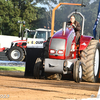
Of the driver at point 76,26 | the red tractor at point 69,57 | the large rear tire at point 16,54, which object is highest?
the driver at point 76,26

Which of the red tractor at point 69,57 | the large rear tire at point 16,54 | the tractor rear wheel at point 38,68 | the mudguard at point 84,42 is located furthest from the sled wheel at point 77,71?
the large rear tire at point 16,54

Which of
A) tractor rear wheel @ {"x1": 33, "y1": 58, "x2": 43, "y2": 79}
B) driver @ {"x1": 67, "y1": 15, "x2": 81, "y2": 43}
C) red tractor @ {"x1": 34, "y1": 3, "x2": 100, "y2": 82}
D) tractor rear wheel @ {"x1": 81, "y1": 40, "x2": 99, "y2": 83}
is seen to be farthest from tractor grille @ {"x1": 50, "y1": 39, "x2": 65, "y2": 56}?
driver @ {"x1": 67, "y1": 15, "x2": 81, "y2": 43}

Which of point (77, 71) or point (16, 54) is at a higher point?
point (77, 71)

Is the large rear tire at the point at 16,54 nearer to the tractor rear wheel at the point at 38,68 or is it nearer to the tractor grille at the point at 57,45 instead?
the tractor rear wheel at the point at 38,68

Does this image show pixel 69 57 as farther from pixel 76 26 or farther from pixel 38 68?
pixel 76 26

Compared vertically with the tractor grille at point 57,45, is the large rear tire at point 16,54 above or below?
below

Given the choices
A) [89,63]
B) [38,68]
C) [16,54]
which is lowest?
[16,54]

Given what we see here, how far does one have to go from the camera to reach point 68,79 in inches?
Result: 314

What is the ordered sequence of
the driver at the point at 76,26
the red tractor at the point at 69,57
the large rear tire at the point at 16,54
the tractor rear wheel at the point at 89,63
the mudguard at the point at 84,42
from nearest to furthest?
the red tractor at the point at 69,57
the tractor rear wheel at the point at 89,63
the mudguard at the point at 84,42
the driver at the point at 76,26
the large rear tire at the point at 16,54

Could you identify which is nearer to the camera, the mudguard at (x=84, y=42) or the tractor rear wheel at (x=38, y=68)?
the tractor rear wheel at (x=38, y=68)

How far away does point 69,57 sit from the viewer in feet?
23.1

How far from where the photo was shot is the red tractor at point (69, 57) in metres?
6.69

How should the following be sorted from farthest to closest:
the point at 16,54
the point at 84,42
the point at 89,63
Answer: the point at 16,54 → the point at 84,42 → the point at 89,63

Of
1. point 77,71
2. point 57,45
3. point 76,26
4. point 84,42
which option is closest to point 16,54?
point 76,26
